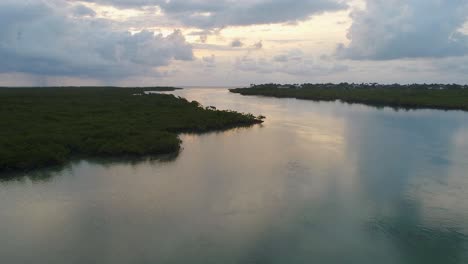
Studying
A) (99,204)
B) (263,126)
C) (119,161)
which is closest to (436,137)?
(263,126)

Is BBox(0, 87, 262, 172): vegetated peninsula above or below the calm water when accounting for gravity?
above

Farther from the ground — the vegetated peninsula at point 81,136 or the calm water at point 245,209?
the vegetated peninsula at point 81,136

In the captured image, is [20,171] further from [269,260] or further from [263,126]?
[263,126]

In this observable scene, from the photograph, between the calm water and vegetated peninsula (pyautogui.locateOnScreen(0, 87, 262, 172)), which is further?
vegetated peninsula (pyautogui.locateOnScreen(0, 87, 262, 172))

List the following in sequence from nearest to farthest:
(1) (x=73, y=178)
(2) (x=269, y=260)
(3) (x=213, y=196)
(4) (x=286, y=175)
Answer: (2) (x=269, y=260) → (3) (x=213, y=196) → (1) (x=73, y=178) → (4) (x=286, y=175)

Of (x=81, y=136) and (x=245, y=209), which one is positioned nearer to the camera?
(x=245, y=209)

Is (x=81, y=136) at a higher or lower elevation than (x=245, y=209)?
higher

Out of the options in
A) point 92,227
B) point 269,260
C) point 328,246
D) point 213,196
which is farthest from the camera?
point 213,196

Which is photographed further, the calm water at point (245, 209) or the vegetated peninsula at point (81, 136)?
the vegetated peninsula at point (81, 136)
